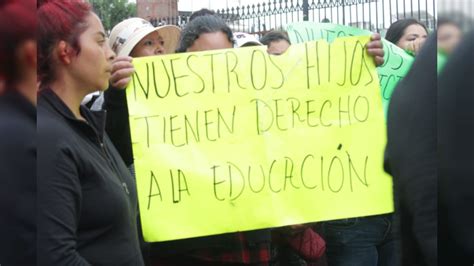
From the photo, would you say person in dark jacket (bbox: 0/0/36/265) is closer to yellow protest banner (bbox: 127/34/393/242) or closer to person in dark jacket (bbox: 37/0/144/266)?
person in dark jacket (bbox: 37/0/144/266)

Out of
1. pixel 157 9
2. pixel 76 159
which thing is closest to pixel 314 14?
pixel 157 9

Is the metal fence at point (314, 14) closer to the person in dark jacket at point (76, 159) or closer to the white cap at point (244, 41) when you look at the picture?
the white cap at point (244, 41)

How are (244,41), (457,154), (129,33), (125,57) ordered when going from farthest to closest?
1. (244,41)
2. (129,33)
3. (125,57)
4. (457,154)

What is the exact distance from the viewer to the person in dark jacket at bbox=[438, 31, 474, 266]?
55.3 inches

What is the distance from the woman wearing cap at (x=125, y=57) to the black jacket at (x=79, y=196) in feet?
0.67

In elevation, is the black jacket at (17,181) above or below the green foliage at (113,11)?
below

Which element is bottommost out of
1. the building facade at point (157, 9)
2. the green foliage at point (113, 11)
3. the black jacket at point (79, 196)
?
the black jacket at point (79, 196)

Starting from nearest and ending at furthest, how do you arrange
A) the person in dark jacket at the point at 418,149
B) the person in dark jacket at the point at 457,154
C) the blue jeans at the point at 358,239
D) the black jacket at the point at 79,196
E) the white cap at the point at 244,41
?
the person in dark jacket at the point at 457,154 < the person in dark jacket at the point at 418,149 < the black jacket at the point at 79,196 < the white cap at the point at 244,41 < the blue jeans at the point at 358,239

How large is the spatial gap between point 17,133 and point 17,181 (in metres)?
0.09

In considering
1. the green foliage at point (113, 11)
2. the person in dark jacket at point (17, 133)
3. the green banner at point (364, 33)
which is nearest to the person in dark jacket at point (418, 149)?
the person in dark jacket at point (17, 133)

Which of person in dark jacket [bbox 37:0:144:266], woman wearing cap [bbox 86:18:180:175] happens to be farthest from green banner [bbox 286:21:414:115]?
person in dark jacket [bbox 37:0:144:266]

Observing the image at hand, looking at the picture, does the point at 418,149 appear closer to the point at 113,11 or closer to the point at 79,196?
the point at 79,196

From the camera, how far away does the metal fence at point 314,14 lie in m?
3.20

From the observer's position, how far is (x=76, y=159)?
5.93 feet
